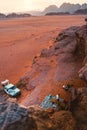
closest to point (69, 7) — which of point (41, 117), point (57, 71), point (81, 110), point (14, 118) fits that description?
point (57, 71)

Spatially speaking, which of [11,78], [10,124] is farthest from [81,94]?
[11,78]

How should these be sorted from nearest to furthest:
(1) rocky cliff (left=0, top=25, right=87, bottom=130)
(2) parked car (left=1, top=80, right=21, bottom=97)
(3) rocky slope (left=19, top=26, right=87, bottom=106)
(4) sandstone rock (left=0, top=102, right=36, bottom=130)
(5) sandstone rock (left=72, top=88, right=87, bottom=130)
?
(4) sandstone rock (left=0, top=102, right=36, bottom=130)
(1) rocky cliff (left=0, top=25, right=87, bottom=130)
(5) sandstone rock (left=72, top=88, right=87, bottom=130)
(3) rocky slope (left=19, top=26, right=87, bottom=106)
(2) parked car (left=1, top=80, right=21, bottom=97)

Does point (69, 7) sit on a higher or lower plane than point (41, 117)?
higher

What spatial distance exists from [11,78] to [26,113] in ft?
31.4

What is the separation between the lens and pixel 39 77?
1245 cm

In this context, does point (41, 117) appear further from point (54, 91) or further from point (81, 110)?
point (54, 91)

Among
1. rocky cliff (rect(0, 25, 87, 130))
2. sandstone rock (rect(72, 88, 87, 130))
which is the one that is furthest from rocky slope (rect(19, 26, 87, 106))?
sandstone rock (rect(72, 88, 87, 130))

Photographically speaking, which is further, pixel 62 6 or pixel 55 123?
pixel 62 6

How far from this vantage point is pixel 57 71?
12.0m

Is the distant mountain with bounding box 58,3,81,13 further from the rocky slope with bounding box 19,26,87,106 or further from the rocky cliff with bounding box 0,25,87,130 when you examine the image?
the rocky slope with bounding box 19,26,87,106

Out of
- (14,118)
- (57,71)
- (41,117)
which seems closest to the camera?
(14,118)

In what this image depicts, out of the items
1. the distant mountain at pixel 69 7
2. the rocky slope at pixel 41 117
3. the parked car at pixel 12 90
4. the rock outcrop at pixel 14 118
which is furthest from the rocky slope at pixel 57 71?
the distant mountain at pixel 69 7

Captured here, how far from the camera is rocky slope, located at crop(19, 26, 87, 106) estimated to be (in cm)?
955

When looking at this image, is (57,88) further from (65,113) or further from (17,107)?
(17,107)
